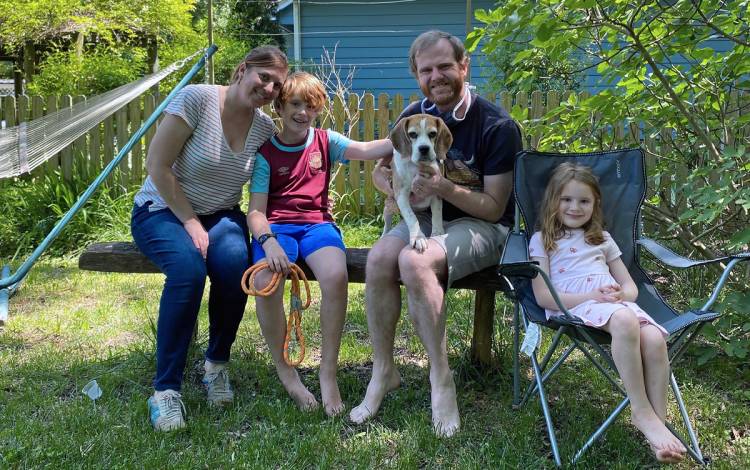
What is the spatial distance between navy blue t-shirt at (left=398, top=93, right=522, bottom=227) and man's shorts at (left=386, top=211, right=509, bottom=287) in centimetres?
13

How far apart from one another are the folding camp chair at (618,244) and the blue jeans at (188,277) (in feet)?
3.92

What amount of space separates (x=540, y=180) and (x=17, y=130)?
4312mm

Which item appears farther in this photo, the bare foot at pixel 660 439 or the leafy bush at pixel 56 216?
the leafy bush at pixel 56 216

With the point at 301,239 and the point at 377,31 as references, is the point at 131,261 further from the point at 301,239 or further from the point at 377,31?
the point at 377,31

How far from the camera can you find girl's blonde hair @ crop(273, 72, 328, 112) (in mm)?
2984

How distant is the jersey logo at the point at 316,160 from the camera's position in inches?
126

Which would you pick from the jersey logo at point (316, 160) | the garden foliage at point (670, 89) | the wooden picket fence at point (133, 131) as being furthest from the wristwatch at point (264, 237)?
the wooden picket fence at point (133, 131)

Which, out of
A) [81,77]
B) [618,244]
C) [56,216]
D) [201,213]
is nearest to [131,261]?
[201,213]

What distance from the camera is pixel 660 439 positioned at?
7.34ft

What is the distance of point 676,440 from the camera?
224cm

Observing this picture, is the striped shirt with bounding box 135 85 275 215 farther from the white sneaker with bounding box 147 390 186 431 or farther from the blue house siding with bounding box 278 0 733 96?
the blue house siding with bounding box 278 0 733 96

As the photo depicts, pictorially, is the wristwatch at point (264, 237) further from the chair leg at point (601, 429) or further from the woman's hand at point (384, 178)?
the chair leg at point (601, 429)

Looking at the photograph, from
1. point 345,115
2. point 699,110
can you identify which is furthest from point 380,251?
point 345,115

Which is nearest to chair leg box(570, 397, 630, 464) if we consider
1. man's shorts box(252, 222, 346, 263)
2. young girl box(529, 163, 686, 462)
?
young girl box(529, 163, 686, 462)
